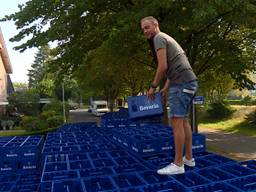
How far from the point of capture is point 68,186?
4496 mm

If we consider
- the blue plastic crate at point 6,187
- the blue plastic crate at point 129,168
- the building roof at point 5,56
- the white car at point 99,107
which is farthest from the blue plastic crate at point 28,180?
the white car at point 99,107

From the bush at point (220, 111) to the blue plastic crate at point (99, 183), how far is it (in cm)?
3114

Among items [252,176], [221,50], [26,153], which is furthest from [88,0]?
[252,176]

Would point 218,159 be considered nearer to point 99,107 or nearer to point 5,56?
point 5,56

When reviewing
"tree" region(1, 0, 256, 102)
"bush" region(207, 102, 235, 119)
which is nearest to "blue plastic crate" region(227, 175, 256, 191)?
"tree" region(1, 0, 256, 102)

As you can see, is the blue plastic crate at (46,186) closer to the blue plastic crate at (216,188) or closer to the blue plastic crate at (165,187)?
the blue plastic crate at (165,187)

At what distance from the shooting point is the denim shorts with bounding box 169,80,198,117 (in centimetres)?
515

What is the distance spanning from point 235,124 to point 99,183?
2760 centimetres

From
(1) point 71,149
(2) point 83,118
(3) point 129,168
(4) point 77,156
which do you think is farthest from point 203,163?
(2) point 83,118

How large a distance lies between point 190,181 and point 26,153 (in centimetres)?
351

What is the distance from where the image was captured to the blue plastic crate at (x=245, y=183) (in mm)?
4305

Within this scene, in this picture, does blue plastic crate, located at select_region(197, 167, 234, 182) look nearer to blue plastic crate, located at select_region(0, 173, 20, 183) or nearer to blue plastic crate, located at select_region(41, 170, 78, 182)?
blue plastic crate, located at select_region(41, 170, 78, 182)

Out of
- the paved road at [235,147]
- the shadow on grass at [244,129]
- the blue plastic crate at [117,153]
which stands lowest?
the paved road at [235,147]

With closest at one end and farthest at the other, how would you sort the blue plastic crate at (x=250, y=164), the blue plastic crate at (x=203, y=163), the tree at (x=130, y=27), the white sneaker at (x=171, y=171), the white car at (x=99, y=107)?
the white sneaker at (x=171, y=171), the blue plastic crate at (x=250, y=164), the blue plastic crate at (x=203, y=163), the tree at (x=130, y=27), the white car at (x=99, y=107)
